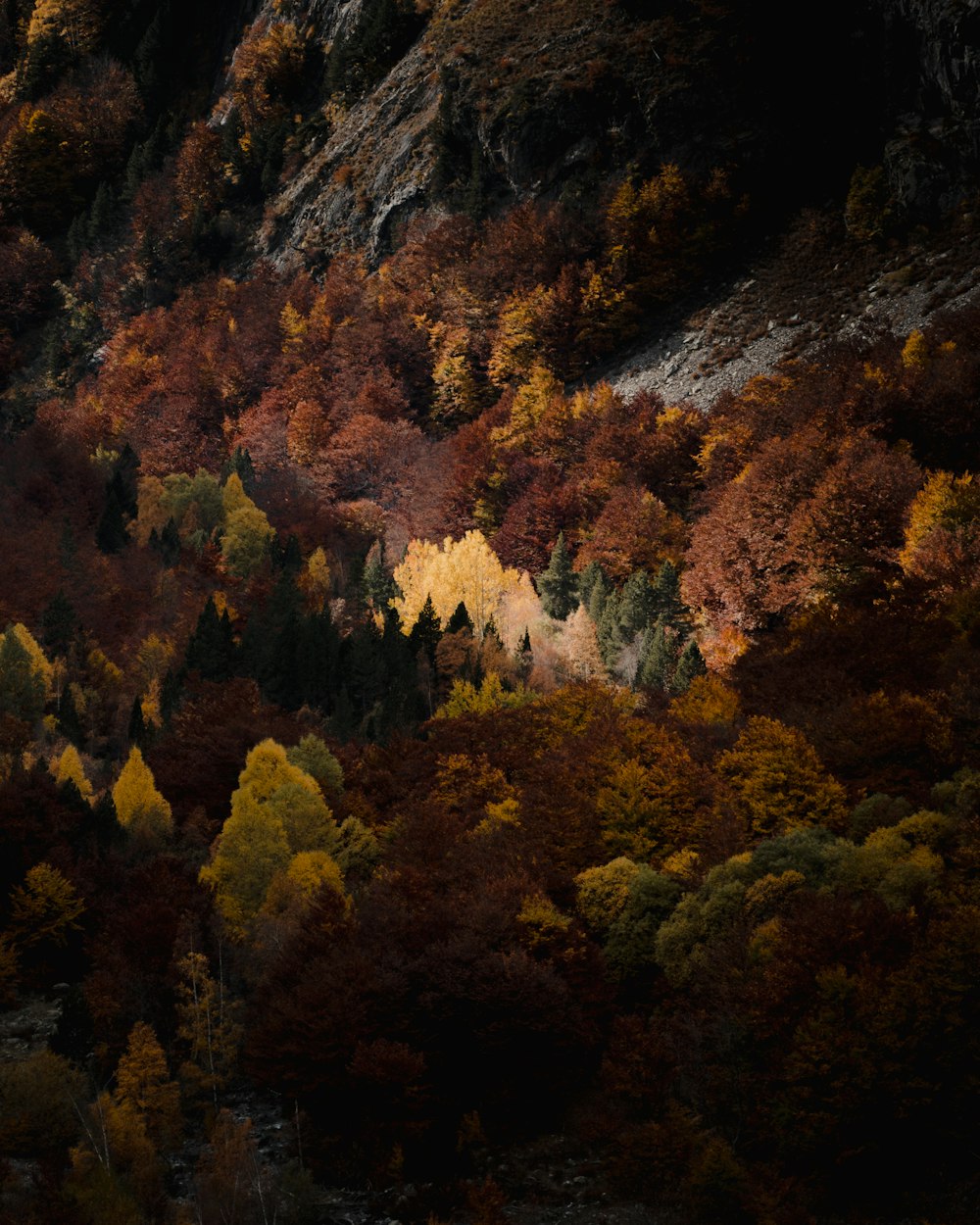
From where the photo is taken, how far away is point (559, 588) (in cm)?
7381

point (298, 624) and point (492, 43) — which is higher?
point (492, 43)

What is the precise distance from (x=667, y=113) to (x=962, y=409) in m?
48.5

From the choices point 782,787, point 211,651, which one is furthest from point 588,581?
point 782,787

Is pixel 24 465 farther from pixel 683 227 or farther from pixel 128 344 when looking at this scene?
pixel 683 227

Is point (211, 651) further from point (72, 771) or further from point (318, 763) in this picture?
point (318, 763)

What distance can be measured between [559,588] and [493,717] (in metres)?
23.7

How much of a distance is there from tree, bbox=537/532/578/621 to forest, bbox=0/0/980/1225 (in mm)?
250

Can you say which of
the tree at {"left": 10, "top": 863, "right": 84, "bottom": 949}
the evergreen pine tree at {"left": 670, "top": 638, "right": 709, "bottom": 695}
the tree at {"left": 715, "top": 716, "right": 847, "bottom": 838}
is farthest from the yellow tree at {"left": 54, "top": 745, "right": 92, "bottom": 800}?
the tree at {"left": 715, "top": 716, "right": 847, "bottom": 838}

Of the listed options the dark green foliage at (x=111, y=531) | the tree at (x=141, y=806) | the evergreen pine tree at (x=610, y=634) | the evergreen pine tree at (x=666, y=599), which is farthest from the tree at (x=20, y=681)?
the evergreen pine tree at (x=666, y=599)

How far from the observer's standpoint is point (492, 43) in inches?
4496

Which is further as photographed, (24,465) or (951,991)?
(24,465)

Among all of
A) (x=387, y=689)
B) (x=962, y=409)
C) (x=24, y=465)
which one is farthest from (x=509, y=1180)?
(x=24, y=465)

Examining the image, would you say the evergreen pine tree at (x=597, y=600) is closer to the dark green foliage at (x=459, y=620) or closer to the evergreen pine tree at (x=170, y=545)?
the dark green foliage at (x=459, y=620)

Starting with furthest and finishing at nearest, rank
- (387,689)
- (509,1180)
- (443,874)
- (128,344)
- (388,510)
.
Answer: (128,344), (388,510), (387,689), (443,874), (509,1180)
